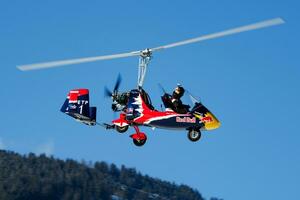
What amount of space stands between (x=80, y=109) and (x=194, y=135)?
7.94 meters

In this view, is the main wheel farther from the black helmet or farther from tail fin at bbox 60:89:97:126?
tail fin at bbox 60:89:97:126

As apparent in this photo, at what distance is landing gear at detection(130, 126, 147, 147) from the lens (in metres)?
68.1

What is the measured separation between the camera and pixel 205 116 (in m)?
67.1

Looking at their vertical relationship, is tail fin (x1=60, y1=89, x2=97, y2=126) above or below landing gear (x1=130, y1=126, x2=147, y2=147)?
above

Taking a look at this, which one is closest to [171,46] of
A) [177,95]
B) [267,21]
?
[177,95]

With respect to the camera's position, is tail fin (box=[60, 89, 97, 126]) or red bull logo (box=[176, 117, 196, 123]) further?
tail fin (box=[60, 89, 97, 126])

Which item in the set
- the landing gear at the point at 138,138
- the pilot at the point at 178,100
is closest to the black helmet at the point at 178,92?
the pilot at the point at 178,100

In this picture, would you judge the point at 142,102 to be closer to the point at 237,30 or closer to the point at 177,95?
the point at 177,95

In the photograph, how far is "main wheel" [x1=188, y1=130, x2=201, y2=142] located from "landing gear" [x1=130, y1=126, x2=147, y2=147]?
306cm

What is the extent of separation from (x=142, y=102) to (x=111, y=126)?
309 cm

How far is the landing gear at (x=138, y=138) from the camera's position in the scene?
68125 mm

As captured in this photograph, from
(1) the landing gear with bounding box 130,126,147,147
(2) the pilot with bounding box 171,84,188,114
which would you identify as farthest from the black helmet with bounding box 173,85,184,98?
(1) the landing gear with bounding box 130,126,147,147

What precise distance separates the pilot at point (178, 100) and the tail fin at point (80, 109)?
575 cm

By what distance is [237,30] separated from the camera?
Answer: 5931 cm
